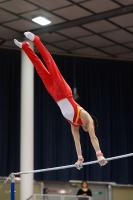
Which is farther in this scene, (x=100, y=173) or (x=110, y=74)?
(x=110, y=74)

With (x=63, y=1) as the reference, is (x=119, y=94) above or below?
below

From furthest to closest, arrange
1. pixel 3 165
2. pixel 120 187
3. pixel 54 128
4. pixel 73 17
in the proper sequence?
pixel 54 128
pixel 3 165
pixel 120 187
pixel 73 17

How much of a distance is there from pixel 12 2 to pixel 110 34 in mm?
2879

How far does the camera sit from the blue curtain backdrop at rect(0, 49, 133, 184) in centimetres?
1112

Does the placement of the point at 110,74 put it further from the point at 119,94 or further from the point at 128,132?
the point at 128,132

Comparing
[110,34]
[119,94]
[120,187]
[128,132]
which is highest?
[110,34]

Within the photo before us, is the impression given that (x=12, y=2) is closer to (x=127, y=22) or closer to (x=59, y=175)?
(x=127, y=22)

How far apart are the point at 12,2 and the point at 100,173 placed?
5.42 meters

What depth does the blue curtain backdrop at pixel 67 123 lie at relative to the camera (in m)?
11.1

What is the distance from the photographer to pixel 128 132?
11750 mm

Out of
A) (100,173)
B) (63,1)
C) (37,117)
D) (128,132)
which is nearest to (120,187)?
(100,173)

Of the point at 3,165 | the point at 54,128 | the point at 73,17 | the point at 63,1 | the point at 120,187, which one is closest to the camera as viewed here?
the point at 63,1

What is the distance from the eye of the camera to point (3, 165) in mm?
10773

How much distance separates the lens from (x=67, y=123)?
1162 cm
